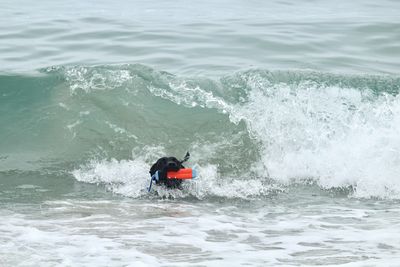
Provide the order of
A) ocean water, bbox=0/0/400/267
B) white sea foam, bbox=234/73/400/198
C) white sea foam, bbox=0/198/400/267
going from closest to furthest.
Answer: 1. white sea foam, bbox=0/198/400/267
2. ocean water, bbox=0/0/400/267
3. white sea foam, bbox=234/73/400/198

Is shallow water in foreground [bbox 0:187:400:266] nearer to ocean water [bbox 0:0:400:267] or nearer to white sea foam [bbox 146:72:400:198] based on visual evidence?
ocean water [bbox 0:0:400:267]

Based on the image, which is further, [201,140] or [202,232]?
[201,140]

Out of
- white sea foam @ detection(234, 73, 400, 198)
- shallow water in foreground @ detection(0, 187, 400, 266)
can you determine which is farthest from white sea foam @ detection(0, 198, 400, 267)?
white sea foam @ detection(234, 73, 400, 198)

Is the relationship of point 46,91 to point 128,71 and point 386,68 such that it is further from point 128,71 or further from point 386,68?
point 386,68

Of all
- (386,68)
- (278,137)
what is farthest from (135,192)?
(386,68)

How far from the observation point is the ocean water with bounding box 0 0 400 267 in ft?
18.7

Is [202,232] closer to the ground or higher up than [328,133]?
closer to the ground

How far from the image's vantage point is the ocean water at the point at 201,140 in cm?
571

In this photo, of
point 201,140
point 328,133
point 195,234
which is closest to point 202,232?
point 195,234

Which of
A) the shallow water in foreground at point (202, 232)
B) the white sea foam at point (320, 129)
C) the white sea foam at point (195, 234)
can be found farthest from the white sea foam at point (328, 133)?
the white sea foam at point (195, 234)

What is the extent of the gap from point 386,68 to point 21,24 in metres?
6.58

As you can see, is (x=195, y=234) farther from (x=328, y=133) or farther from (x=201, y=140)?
(x=328, y=133)

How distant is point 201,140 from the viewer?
30.0ft

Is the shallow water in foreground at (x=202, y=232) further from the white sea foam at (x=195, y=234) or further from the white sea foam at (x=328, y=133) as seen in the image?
the white sea foam at (x=328, y=133)
